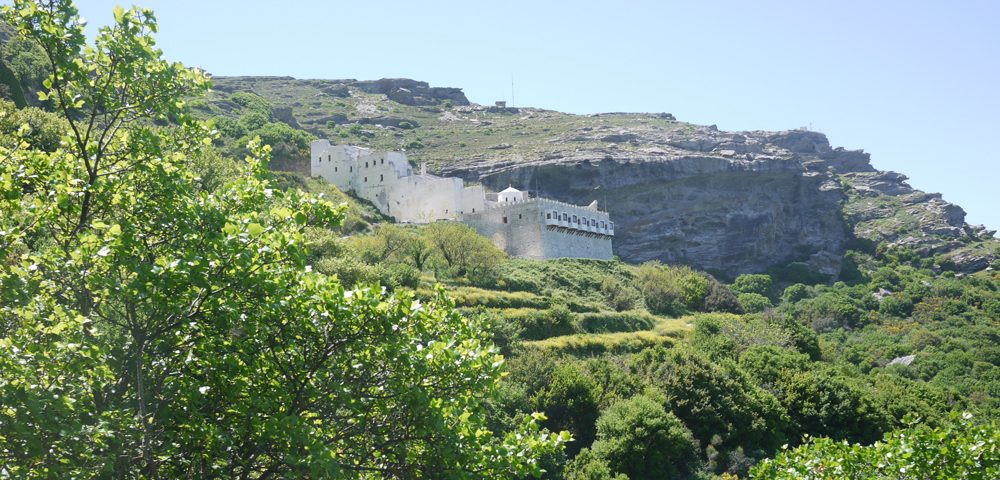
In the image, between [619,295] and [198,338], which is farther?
[619,295]

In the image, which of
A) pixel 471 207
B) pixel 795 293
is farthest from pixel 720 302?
pixel 795 293

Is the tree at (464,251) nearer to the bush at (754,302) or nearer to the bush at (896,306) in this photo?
the bush at (754,302)

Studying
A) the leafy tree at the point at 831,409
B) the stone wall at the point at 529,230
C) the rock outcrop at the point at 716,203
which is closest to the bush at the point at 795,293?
the rock outcrop at the point at 716,203

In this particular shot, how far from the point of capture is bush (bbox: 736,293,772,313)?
91250 mm

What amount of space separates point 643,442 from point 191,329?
2644 cm

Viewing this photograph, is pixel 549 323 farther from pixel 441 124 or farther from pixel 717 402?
pixel 441 124

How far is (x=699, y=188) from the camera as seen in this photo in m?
114

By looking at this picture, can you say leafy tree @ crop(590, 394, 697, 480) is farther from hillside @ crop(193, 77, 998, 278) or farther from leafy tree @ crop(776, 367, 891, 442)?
hillside @ crop(193, 77, 998, 278)

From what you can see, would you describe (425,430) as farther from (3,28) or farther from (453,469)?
(3,28)

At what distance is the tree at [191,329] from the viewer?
12.3 metres

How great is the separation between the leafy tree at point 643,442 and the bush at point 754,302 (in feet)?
177

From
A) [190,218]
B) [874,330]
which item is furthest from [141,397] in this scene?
[874,330]

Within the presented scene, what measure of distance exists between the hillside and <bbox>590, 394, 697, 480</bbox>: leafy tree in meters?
58.6

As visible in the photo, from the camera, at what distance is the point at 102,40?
13.6 meters
